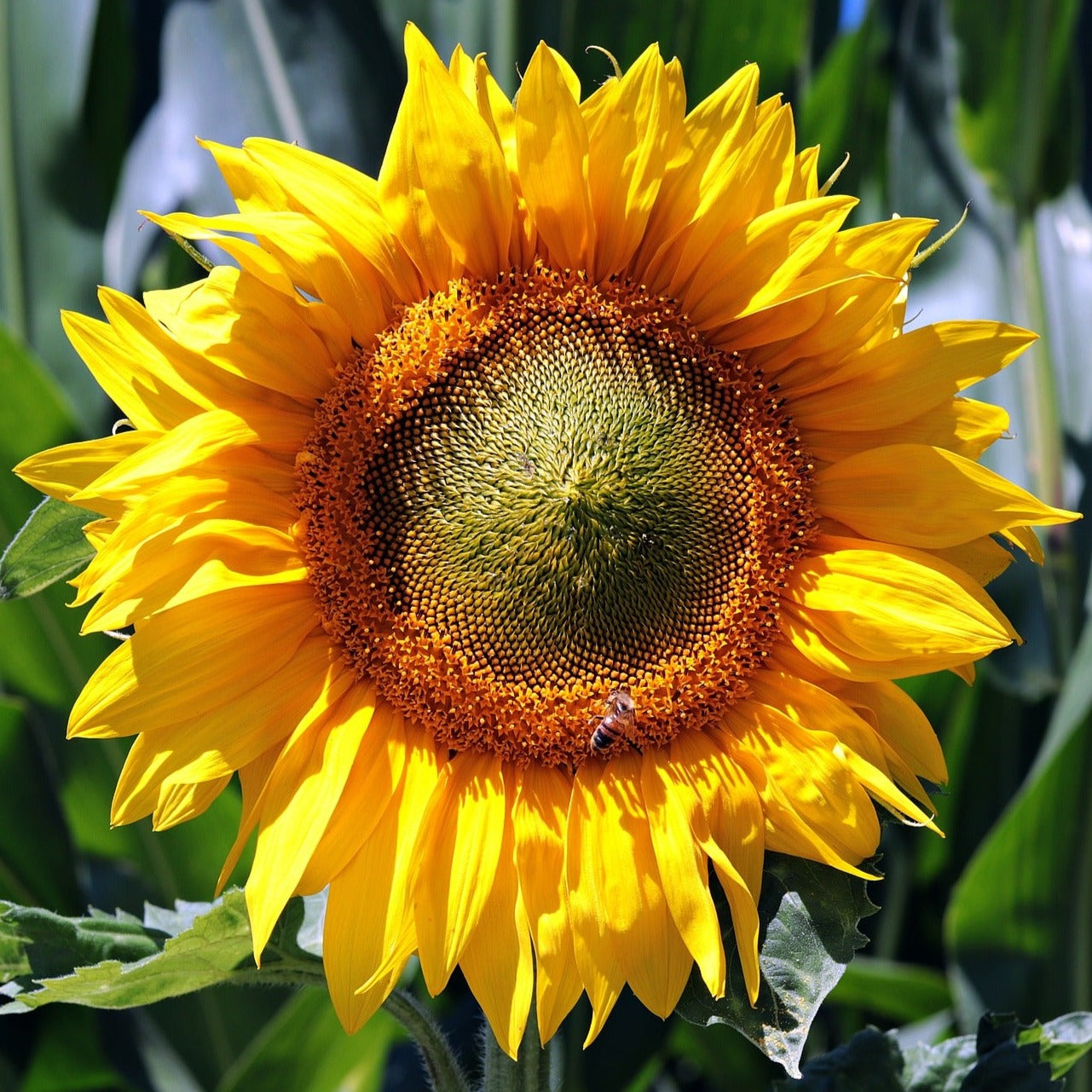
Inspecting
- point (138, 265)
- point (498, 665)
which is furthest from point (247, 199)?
point (138, 265)

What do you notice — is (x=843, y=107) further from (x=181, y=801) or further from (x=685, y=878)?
(x=181, y=801)

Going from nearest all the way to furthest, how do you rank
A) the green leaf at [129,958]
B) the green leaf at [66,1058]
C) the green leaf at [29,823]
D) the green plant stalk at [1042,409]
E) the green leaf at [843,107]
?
the green leaf at [129,958], the green leaf at [29,823], the green leaf at [66,1058], the green plant stalk at [1042,409], the green leaf at [843,107]

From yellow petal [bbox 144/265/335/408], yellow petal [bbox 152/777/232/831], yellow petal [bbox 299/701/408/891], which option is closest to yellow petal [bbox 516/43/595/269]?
yellow petal [bbox 144/265/335/408]

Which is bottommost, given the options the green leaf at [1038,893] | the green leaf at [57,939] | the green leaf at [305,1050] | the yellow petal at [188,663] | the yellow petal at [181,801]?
the green leaf at [305,1050]

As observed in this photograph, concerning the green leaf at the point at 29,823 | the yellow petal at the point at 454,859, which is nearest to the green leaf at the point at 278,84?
the green leaf at the point at 29,823

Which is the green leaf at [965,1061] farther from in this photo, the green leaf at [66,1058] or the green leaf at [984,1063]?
the green leaf at [66,1058]

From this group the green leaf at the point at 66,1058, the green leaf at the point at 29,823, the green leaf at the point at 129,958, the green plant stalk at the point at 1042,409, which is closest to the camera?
the green leaf at the point at 129,958
